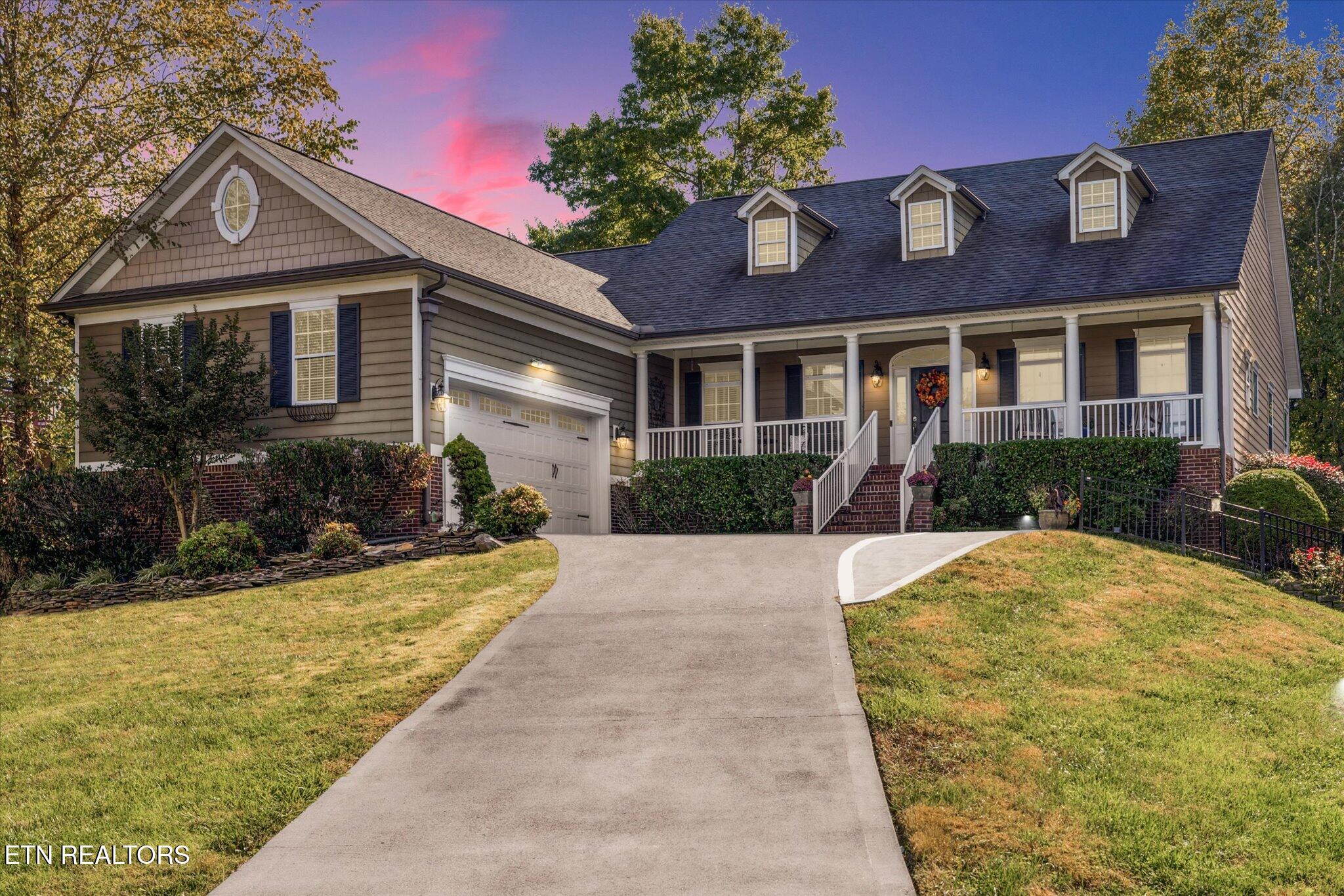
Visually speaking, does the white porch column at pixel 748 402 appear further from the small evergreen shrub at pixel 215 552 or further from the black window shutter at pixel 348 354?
the small evergreen shrub at pixel 215 552

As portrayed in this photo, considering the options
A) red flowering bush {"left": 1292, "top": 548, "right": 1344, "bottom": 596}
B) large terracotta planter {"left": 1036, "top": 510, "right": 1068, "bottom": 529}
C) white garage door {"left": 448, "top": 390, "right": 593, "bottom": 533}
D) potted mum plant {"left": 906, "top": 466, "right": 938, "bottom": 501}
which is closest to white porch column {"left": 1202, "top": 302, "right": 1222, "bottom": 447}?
large terracotta planter {"left": 1036, "top": 510, "right": 1068, "bottom": 529}

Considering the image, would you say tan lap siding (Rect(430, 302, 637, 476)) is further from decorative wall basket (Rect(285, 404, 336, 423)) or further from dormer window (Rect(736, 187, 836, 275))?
dormer window (Rect(736, 187, 836, 275))

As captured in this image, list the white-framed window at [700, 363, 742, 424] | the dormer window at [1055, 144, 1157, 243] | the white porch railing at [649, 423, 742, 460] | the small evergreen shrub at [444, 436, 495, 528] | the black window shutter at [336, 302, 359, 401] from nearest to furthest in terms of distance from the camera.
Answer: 1. the small evergreen shrub at [444, 436, 495, 528]
2. the black window shutter at [336, 302, 359, 401]
3. the dormer window at [1055, 144, 1157, 243]
4. the white porch railing at [649, 423, 742, 460]
5. the white-framed window at [700, 363, 742, 424]

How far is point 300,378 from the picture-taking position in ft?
66.2

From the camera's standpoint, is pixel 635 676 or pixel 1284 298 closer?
pixel 635 676

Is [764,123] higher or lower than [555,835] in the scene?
higher

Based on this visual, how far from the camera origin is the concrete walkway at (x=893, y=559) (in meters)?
13.5

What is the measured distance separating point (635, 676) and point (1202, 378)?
13553 mm

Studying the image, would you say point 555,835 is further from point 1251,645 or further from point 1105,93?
point 1105,93

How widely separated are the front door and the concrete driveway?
11.9m

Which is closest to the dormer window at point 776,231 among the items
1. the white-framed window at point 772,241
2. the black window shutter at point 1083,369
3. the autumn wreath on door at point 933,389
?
the white-framed window at point 772,241

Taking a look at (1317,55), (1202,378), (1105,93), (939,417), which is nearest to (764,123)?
(1105,93)

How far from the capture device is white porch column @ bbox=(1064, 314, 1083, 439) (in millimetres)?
21188

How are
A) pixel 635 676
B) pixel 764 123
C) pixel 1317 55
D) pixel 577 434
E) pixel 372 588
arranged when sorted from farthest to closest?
pixel 764 123, pixel 1317 55, pixel 577 434, pixel 372 588, pixel 635 676
